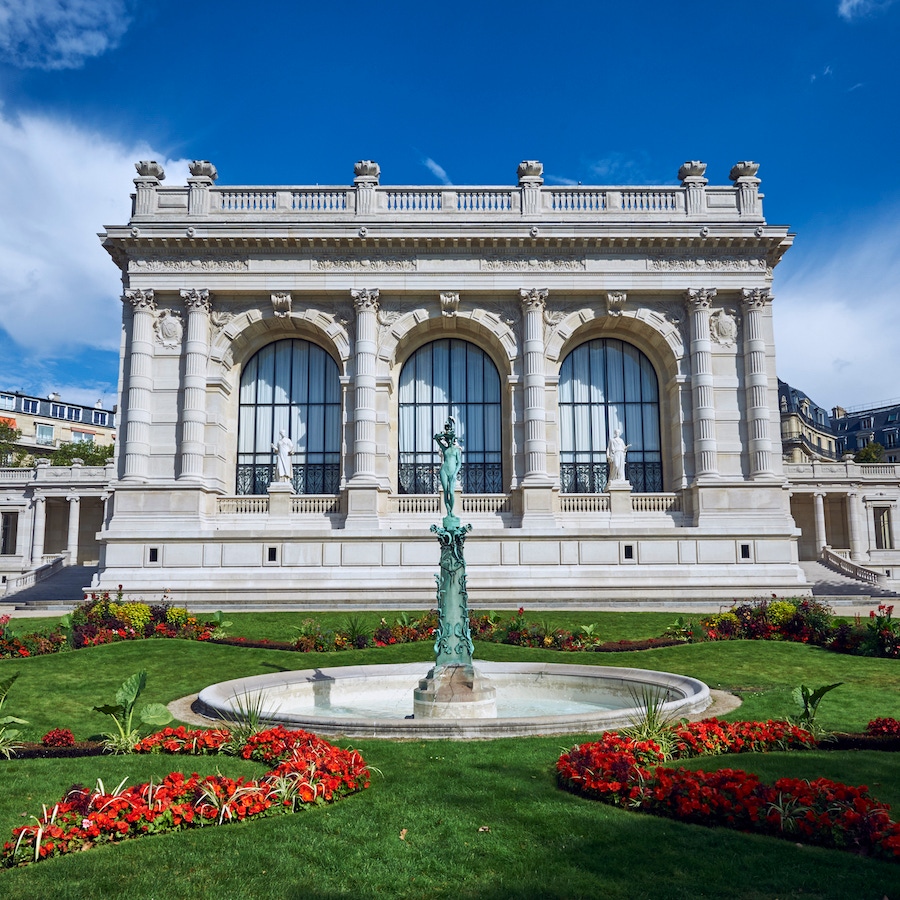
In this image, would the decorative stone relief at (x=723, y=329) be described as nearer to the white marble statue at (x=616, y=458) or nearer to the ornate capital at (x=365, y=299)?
the white marble statue at (x=616, y=458)

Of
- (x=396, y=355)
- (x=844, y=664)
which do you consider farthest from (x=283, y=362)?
(x=844, y=664)

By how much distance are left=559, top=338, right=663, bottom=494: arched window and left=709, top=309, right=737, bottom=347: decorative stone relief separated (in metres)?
3.67

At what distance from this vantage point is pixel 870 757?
36.6 feet

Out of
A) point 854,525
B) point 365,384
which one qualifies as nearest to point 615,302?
point 365,384

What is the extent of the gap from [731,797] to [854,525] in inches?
2192

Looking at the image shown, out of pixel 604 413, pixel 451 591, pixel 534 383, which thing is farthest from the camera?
pixel 604 413

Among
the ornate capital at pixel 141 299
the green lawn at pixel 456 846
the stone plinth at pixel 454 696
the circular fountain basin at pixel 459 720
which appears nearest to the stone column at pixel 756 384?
the circular fountain basin at pixel 459 720

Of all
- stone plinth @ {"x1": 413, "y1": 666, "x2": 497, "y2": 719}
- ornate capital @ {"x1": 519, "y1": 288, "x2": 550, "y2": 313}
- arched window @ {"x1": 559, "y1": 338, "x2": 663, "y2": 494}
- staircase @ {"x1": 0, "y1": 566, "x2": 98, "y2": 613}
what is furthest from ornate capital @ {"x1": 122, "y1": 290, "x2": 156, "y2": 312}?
stone plinth @ {"x1": 413, "y1": 666, "x2": 497, "y2": 719}

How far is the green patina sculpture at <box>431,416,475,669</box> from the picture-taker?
48.8 feet

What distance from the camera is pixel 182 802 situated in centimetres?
866

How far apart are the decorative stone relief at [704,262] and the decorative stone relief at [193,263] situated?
63.1 feet

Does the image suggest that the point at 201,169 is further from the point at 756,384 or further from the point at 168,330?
the point at 756,384

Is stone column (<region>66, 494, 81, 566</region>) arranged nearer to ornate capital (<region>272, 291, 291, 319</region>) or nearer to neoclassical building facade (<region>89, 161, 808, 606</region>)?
neoclassical building facade (<region>89, 161, 808, 606</region>)

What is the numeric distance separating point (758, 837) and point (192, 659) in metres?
17.2
